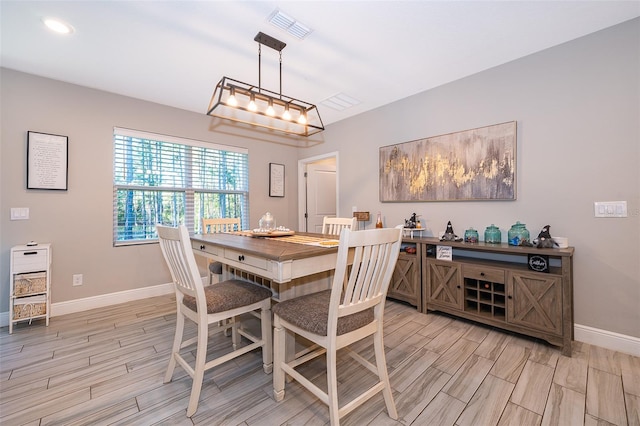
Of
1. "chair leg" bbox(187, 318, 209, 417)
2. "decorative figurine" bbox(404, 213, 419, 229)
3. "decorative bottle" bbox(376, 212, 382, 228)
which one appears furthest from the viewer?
"decorative bottle" bbox(376, 212, 382, 228)

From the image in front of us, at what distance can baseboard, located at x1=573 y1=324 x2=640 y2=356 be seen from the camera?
6.70 ft

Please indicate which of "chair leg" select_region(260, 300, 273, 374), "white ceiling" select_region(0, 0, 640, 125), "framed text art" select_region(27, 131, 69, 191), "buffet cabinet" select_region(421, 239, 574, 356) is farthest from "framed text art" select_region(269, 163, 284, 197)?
"chair leg" select_region(260, 300, 273, 374)

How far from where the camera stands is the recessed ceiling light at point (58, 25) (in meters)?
2.03

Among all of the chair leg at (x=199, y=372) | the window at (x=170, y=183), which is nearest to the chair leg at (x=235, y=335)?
the chair leg at (x=199, y=372)

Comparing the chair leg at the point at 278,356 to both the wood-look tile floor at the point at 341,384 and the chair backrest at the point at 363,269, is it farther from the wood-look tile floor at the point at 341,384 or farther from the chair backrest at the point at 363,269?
the chair backrest at the point at 363,269

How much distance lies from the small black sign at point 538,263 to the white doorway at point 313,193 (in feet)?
10.8

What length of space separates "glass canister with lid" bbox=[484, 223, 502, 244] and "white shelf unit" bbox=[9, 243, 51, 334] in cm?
435

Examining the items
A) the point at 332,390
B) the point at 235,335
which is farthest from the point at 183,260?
the point at 332,390

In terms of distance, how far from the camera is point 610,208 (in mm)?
2137

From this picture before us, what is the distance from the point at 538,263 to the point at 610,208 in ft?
2.26

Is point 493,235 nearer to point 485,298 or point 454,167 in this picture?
point 485,298

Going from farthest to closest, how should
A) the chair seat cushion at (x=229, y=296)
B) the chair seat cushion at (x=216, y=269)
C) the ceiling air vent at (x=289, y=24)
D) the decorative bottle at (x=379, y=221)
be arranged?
1. the decorative bottle at (x=379, y=221)
2. the chair seat cushion at (x=216, y=269)
3. the ceiling air vent at (x=289, y=24)
4. the chair seat cushion at (x=229, y=296)

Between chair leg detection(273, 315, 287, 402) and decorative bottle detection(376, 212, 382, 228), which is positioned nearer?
chair leg detection(273, 315, 287, 402)

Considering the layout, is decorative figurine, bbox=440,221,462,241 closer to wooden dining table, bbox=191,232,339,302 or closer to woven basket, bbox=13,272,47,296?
wooden dining table, bbox=191,232,339,302
